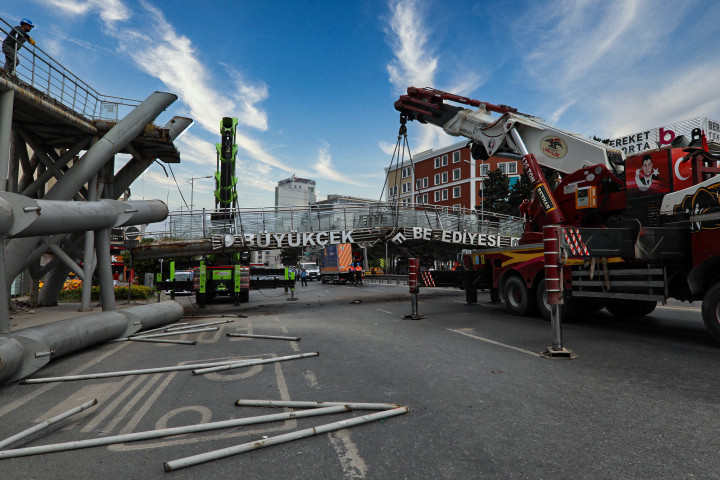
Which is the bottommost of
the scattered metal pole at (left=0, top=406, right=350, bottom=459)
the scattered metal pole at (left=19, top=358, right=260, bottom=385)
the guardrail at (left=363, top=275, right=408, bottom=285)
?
the guardrail at (left=363, top=275, right=408, bottom=285)

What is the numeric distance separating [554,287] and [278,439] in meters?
4.96

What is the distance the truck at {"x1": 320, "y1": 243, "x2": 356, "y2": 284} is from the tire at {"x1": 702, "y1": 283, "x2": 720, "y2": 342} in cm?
2910

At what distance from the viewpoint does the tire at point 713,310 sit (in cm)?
640

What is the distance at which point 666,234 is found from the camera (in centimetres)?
715

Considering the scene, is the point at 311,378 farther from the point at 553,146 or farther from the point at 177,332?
the point at 553,146

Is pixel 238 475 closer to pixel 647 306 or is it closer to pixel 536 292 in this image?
pixel 536 292

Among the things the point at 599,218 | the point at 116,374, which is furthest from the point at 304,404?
the point at 599,218

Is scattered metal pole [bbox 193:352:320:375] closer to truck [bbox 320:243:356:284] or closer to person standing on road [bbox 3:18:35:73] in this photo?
person standing on road [bbox 3:18:35:73]

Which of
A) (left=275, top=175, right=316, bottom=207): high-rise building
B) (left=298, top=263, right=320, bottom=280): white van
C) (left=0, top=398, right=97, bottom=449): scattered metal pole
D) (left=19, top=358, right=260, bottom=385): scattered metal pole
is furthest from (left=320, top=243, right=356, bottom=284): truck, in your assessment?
(left=275, top=175, right=316, bottom=207): high-rise building

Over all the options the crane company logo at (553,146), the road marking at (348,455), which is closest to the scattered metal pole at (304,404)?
the road marking at (348,455)

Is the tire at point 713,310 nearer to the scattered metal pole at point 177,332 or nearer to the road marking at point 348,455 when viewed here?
the road marking at point 348,455

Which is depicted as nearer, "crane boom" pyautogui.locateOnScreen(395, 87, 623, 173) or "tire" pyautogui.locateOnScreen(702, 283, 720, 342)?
"tire" pyautogui.locateOnScreen(702, 283, 720, 342)

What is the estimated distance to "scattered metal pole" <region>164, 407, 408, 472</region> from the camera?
2963mm

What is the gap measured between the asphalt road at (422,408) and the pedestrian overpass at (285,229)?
971 cm
